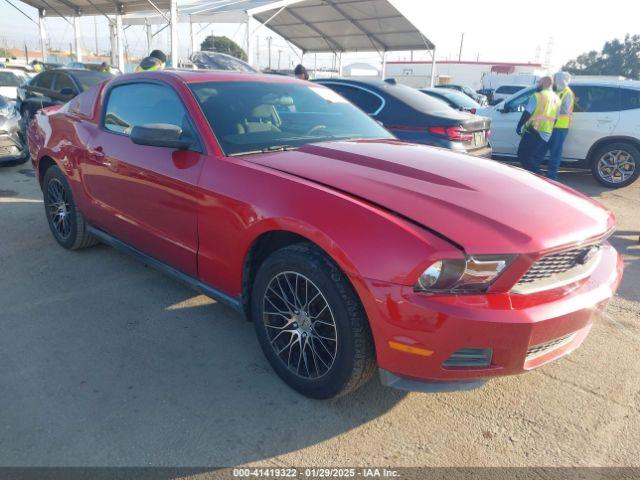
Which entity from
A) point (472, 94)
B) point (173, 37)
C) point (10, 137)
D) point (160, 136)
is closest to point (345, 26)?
point (472, 94)

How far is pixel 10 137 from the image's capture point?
7781 mm

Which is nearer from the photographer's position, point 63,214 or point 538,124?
point 63,214

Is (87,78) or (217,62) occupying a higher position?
(217,62)

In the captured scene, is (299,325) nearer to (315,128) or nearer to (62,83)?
(315,128)

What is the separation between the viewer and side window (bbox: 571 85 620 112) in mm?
8102

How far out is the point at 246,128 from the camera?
10.3 ft

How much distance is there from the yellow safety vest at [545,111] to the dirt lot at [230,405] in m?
4.69

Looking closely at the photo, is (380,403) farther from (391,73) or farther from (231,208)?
(391,73)

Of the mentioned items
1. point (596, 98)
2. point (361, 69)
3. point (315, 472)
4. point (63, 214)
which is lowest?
point (315, 472)

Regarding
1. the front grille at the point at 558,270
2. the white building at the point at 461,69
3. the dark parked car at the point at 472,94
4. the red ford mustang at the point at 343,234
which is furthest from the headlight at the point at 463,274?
the white building at the point at 461,69

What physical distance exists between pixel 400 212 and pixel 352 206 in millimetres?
217

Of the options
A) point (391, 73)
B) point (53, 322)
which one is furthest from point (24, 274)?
point (391, 73)

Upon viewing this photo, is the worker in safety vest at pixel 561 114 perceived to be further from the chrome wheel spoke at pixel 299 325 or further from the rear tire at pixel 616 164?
the chrome wheel spoke at pixel 299 325

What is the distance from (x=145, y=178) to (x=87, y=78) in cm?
821
